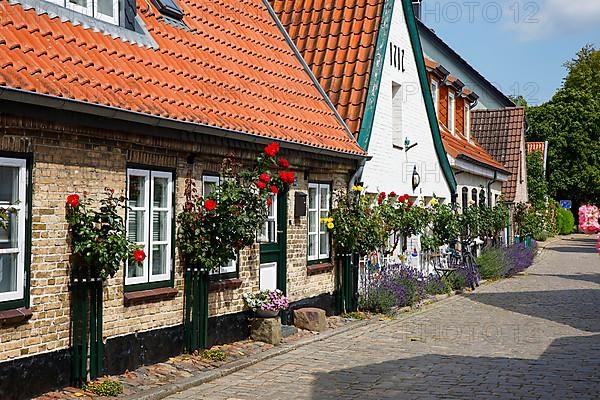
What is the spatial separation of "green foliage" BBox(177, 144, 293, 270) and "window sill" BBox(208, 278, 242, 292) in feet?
1.88

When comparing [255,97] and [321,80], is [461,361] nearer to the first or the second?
[255,97]

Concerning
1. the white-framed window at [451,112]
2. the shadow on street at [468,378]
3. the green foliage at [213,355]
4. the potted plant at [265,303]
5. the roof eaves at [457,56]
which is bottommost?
the shadow on street at [468,378]

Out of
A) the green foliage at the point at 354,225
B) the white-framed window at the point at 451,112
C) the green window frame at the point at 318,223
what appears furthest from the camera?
the white-framed window at the point at 451,112

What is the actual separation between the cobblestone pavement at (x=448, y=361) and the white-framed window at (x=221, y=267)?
1352 mm

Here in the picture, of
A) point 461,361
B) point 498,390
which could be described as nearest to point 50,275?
point 498,390

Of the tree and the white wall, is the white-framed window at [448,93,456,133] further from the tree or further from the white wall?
the tree

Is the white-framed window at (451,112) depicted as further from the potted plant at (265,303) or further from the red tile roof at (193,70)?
the potted plant at (265,303)

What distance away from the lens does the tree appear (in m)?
61.6

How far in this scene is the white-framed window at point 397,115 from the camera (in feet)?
63.2

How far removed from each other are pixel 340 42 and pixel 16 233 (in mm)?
11097

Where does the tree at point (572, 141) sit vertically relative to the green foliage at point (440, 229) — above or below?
above

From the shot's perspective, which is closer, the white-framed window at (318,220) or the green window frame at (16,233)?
the green window frame at (16,233)

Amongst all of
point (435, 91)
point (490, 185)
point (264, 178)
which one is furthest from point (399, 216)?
point (490, 185)

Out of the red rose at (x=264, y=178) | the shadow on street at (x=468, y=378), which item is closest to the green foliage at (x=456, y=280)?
the shadow on street at (x=468, y=378)
